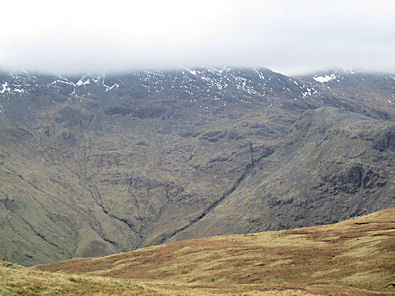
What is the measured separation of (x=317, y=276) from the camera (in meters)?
58.0

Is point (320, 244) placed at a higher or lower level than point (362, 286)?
lower

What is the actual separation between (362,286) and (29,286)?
1471 inches

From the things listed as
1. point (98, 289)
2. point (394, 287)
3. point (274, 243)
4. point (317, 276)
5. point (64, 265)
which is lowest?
point (64, 265)

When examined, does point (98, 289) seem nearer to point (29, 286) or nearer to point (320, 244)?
point (29, 286)

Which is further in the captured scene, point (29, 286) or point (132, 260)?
point (132, 260)

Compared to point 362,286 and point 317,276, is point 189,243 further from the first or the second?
point 362,286

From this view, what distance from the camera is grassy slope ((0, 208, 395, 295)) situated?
126ft

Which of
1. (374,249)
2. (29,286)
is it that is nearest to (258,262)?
(374,249)

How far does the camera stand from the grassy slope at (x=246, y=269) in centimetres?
3837

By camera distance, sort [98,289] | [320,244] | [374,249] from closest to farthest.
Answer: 1. [98,289]
2. [374,249]
3. [320,244]

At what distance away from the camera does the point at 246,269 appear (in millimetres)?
67625

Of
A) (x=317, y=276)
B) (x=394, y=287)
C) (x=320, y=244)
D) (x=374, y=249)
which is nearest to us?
(x=394, y=287)

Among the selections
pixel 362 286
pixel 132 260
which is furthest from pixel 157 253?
pixel 362 286

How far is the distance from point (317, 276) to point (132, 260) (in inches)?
1925
